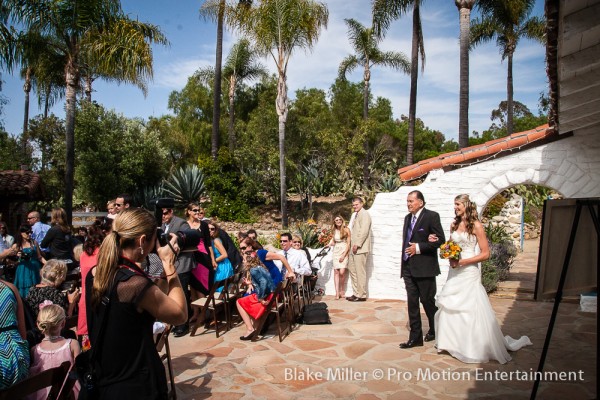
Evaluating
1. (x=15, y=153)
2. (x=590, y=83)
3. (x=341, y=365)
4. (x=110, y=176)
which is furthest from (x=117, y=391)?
(x=15, y=153)

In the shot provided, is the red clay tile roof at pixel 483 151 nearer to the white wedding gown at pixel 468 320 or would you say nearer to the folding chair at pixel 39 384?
the white wedding gown at pixel 468 320

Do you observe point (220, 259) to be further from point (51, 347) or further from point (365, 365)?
point (51, 347)

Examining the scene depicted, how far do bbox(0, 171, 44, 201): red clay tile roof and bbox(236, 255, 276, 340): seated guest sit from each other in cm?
950

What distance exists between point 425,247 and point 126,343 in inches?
157

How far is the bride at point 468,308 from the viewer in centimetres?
512

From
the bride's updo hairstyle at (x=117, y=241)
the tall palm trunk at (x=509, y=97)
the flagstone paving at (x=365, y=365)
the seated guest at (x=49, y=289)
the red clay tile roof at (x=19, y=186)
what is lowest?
the flagstone paving at (x=365, y=365)

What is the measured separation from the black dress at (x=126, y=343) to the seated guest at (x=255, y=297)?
147 inches

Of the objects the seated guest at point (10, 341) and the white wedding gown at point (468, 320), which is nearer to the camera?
the seated guest at point (10, 341)

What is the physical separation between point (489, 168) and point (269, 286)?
4.41 meters

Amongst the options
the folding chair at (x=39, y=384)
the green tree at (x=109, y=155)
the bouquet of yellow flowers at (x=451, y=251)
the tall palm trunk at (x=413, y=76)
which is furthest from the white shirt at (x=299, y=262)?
the green tree at (x=109, y=155)

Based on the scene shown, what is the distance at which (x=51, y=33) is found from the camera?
1333 cm

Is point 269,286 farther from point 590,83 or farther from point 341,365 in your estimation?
point 590,83

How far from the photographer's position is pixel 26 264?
6402 millimetres

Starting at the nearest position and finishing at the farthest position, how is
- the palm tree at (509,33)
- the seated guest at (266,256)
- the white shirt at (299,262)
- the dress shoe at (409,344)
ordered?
the dress shoe at (409,344) → the seated guest at (266,256) → the white shirt at (299,262) → the palm tree at (509,33)
